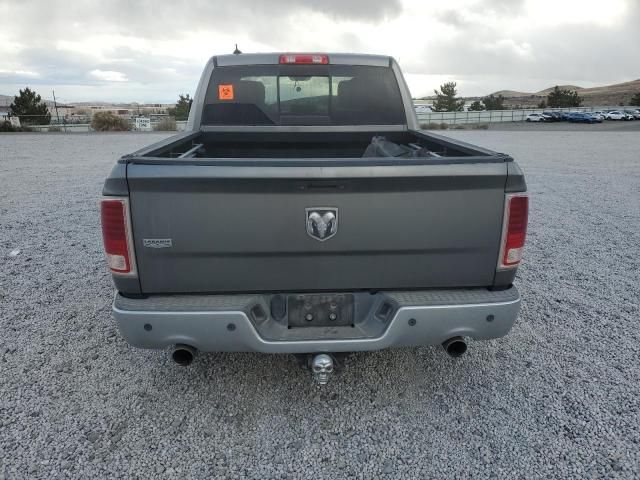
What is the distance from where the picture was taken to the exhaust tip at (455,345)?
2570 millimetres

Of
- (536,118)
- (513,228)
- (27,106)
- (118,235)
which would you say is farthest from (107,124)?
(536,118)

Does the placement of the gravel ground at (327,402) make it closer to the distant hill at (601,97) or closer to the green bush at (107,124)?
the green bush at (107,124)

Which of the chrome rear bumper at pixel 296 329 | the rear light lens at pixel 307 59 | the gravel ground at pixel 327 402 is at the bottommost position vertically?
the gravel ground at pixel 327 402

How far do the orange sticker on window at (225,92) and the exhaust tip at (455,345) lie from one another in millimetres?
3115

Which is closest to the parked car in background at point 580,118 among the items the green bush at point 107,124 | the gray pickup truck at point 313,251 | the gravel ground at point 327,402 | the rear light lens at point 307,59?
the green bush at point 107,124

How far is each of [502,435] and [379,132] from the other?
2.85m

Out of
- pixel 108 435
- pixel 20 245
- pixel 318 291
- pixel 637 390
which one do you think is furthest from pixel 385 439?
pixel 20 245

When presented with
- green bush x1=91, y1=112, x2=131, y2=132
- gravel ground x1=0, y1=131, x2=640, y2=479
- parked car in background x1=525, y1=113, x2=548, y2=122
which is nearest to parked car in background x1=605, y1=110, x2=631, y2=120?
parked car in background x1=525, y1=113, x2=548, y2=122

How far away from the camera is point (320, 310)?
2.52 m

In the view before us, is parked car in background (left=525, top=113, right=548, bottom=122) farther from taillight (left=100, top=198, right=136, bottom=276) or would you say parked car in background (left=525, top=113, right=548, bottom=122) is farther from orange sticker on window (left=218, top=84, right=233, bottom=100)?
taillight (left=100, top=198, right=136, bottom=276)

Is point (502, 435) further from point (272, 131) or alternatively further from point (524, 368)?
point (272, 131)

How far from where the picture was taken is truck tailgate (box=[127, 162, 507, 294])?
2252 mm

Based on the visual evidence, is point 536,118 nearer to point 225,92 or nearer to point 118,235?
point 225,92

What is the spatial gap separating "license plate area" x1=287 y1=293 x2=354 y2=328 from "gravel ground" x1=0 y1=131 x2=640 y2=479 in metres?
0.68
